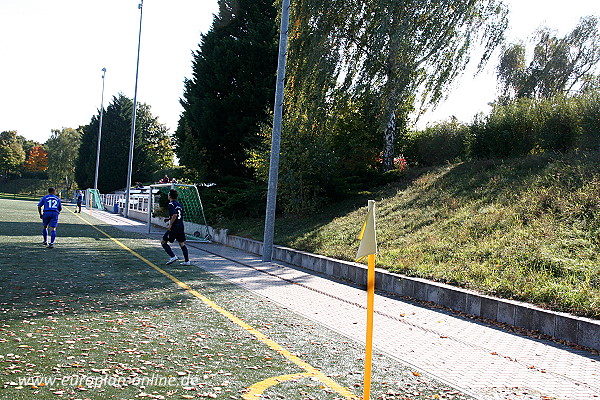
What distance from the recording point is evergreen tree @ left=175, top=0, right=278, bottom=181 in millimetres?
26359

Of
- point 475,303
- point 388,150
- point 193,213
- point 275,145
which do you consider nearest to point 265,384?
point 475,303

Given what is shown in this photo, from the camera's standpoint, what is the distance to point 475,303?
27.7 ft

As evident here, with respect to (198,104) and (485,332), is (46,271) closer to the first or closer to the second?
(485,332)

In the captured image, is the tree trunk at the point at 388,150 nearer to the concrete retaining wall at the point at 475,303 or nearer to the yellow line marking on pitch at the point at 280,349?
the concrete retaining wall at the point at 475,303

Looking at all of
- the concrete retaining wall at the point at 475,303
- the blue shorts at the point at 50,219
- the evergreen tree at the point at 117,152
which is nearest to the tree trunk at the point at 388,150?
the concrete retaining wall at the point at 475,303

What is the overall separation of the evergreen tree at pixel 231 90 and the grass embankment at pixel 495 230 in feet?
29.5

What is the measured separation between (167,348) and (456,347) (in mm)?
3439

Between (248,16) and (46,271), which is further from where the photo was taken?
(248,16)

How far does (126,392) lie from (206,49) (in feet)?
88.0

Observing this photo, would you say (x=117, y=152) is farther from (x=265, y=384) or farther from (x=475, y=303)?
(x=265, y=384)

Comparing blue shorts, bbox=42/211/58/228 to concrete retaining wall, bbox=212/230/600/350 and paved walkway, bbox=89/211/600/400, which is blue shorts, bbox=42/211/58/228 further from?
paved walkway, bbox=89/211/600/400

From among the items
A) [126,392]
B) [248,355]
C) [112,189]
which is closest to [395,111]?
[248,355]

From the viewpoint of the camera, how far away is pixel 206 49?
29.0m

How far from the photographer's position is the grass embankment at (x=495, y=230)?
8461 mm
